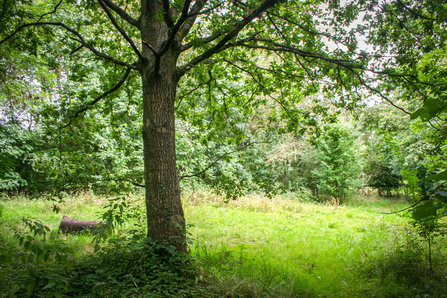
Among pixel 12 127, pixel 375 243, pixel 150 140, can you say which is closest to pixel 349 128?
pixel 375 243

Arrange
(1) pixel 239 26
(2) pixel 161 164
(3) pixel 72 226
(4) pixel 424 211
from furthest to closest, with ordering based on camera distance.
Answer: (3) pixel 72 226 < (2) pixel 161 164 < (1) pixel 239 26 < (4) pixel 424 211

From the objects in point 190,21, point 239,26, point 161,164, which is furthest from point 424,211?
point 190,21

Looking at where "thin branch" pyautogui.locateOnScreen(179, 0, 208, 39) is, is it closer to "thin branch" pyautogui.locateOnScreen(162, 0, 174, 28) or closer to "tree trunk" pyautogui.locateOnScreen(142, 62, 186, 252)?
"tree trunk" pyautogui.locateOnScreen(142, 62, 186, 252)

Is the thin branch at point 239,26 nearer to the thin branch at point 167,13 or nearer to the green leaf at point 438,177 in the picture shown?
the thin branch at point 167,13

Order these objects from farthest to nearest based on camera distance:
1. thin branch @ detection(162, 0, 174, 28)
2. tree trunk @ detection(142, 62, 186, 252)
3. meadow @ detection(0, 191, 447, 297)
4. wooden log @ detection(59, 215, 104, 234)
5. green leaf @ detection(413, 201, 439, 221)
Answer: wooden log @ detection(59, 215, 104, 234)
meadow @ detection(0, 191, 447, 297)
tree trunk @ detection(142, 62, 186, 252)
thin branch @ detection(162, 0, 174, 28)
green leaf @ detection(413, 201, 439, 221)

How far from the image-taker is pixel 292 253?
5.76 metres

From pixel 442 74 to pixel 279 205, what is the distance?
8.90 metres

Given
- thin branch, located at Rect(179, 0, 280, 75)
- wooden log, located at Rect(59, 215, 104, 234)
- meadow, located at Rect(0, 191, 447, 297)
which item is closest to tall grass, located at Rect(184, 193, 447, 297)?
meadow, located at Rect(0, 191, 447, 297)

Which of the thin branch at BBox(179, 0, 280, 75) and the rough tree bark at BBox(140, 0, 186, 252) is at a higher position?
the thin branch at BBox(179, 0, 280, 75)

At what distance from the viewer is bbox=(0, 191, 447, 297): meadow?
3.72m

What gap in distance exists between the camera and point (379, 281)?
4.23 meters

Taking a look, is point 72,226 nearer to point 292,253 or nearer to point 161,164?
point 161,164

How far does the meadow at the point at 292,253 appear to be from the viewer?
372 centimetres

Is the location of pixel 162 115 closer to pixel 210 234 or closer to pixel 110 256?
pixel 110 256
